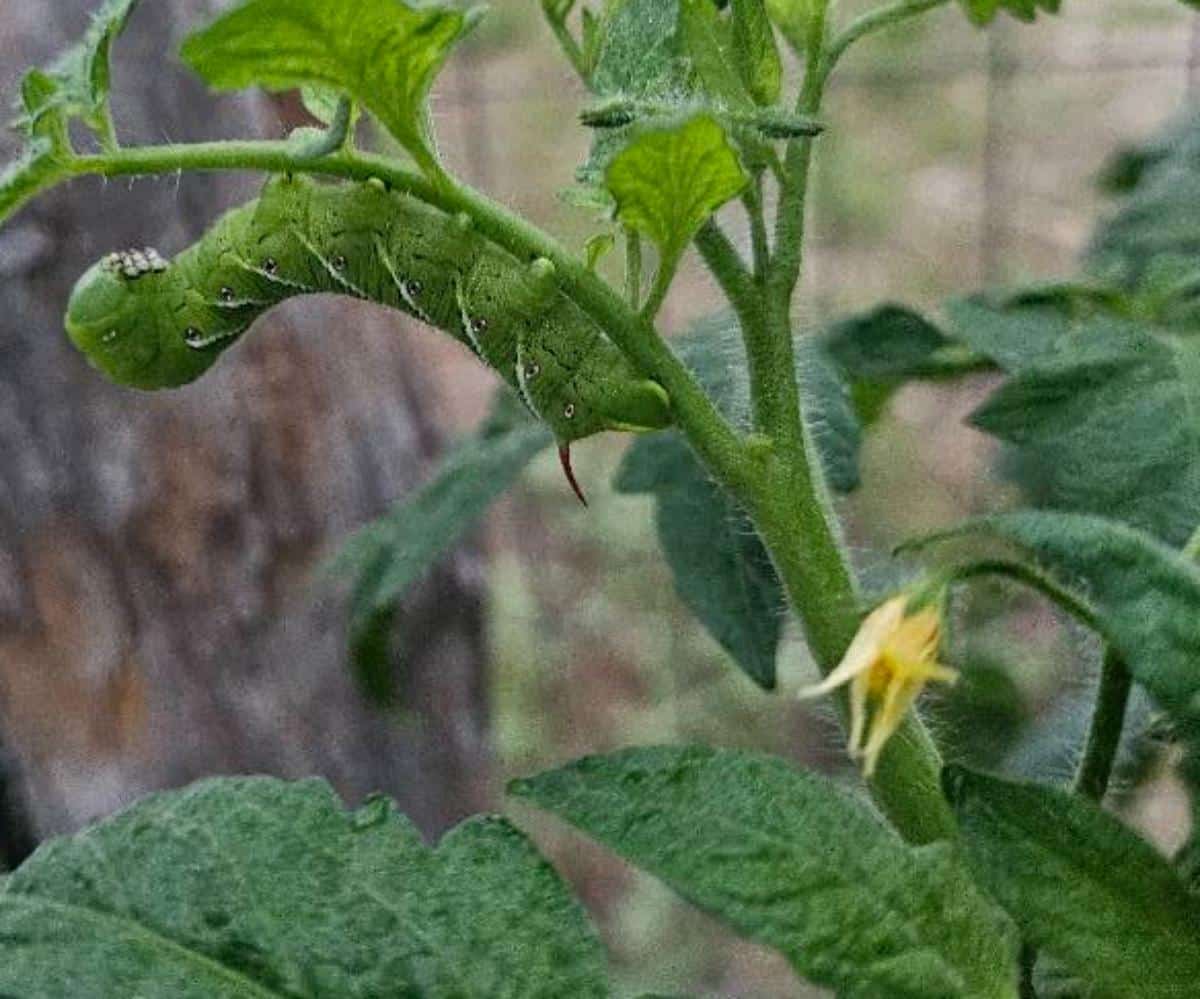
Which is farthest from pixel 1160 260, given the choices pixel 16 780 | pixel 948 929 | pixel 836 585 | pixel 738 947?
pixel 738 947

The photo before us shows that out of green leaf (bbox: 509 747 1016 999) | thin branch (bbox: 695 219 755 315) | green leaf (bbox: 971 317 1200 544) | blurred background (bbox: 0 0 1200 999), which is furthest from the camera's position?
blurred background (bbox: 0 0 1200 999)

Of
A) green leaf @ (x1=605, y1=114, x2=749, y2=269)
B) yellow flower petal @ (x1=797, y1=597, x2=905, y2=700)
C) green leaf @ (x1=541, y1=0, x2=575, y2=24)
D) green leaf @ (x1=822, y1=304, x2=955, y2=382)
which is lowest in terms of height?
yellow flower petal @ (x1=797, y1=597, x2=905, y2=700)

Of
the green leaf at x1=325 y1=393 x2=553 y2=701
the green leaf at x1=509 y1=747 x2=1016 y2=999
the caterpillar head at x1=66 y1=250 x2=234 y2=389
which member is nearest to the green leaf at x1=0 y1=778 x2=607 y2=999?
the green leaf at x1=509 y1=747 x2=1016 y2=999

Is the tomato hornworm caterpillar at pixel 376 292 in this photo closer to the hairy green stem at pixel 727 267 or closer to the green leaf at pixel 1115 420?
the hairy green stem at pixel 727 267

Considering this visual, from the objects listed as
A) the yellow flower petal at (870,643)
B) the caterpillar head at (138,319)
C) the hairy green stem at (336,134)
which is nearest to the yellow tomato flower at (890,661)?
the yellow flower petal at (870,643)

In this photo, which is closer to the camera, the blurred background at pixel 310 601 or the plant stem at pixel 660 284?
the plant stem at pixel 660 284

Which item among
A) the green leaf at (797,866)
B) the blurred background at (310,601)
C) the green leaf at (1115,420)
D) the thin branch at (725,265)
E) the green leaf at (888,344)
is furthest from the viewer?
the blurred background at (310,601)

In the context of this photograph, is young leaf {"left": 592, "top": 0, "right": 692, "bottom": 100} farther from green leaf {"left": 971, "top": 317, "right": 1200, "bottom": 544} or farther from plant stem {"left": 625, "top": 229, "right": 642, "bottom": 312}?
green leaf {"left": 971, "top": 317, "right": 1200, "bottom": 544}
